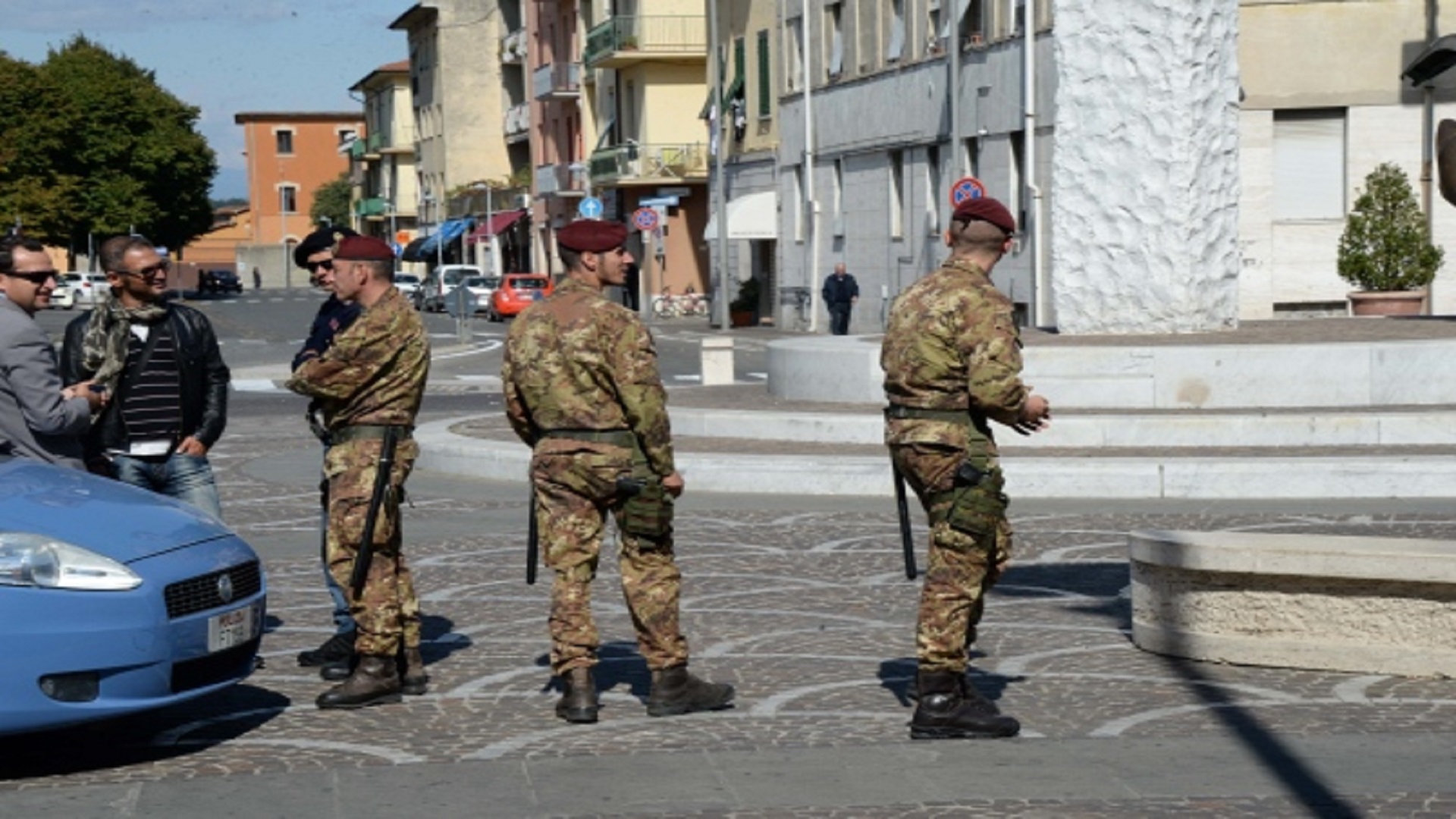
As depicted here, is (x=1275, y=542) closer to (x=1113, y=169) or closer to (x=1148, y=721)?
(x=1148, y=721)

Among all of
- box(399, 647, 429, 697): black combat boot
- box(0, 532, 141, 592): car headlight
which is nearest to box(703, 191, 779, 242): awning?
box(399, 647, 429, 697): black combat boot

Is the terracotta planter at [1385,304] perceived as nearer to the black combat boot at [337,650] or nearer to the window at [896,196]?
the black combat boot at [337,650]

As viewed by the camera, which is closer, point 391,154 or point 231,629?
point 231,629

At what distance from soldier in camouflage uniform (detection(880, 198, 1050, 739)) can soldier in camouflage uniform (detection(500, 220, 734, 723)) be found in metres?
0.83

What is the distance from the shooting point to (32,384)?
29.9 feet

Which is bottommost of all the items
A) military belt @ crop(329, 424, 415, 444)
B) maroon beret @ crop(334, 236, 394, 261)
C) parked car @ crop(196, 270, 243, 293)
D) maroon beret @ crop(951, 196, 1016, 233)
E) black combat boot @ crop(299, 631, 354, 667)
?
parked car @ crop(196, 270, 243, 293)

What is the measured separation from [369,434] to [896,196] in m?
39.1

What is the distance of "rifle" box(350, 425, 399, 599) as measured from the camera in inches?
348

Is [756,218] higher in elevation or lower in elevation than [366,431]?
higher

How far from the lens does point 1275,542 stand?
9.57 metres

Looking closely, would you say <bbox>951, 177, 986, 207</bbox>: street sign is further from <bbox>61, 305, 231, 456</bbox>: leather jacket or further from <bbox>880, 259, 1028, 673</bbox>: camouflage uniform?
<bbox>880, 259, 1028, 673</bbox>: camouflage uniform

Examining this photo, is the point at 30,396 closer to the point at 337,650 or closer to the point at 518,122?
the point at 337,650

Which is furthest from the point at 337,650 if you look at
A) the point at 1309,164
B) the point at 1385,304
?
the point at 1309,164

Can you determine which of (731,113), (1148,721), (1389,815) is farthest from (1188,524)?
(731,113)
